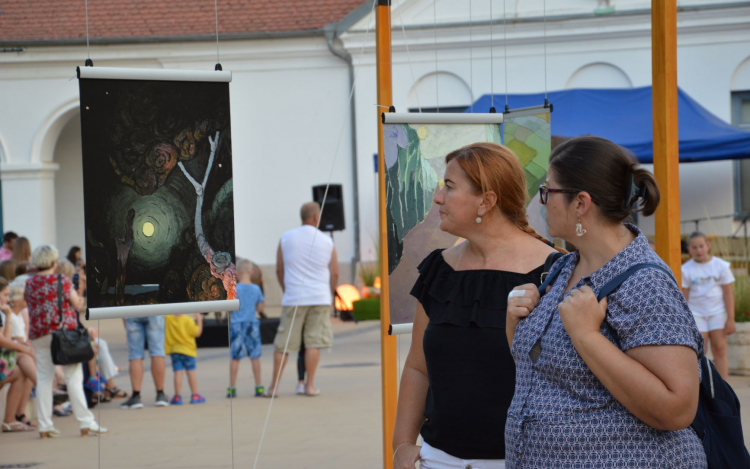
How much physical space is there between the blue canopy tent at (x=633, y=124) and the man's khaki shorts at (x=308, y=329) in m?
6.77

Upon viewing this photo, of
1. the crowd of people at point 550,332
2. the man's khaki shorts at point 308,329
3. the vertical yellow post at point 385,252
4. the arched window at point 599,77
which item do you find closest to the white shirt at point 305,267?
the man's khaki shorts at point 308,329

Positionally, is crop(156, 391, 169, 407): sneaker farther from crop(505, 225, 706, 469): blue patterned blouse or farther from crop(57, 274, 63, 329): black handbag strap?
crop(505, 225, 706, 469): blue patterned blouse

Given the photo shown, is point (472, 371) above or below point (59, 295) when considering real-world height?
above

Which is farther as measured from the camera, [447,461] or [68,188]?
[68,188]

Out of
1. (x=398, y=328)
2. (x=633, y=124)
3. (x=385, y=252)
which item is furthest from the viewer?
(x=633, y=124)

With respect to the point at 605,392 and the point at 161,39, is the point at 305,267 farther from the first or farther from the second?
the point at 161,39

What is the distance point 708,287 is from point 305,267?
3.99 metres

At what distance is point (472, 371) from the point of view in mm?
2807

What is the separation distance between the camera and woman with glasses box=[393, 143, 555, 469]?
2.80 meters

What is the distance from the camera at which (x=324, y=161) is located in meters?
21.8

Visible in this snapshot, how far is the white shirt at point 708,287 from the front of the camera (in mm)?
8805

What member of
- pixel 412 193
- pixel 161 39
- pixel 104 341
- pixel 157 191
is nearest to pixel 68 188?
pixel 161 39

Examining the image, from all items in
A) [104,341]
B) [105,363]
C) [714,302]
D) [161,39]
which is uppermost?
[161,39]

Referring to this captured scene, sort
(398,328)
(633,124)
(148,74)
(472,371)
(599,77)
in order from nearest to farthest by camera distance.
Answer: (472,371), (148,74), (398,328), (633,124), (599,77)
